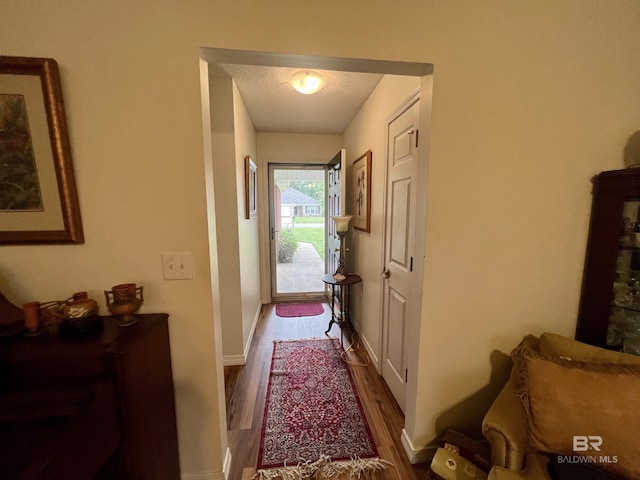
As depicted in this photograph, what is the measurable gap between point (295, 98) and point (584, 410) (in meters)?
2.76

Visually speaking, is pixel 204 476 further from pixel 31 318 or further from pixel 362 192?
pixel 362 192

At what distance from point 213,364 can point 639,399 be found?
5.57 feet

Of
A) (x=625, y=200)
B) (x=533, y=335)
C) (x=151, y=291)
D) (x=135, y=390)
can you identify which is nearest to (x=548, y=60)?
(x=625, y=200)

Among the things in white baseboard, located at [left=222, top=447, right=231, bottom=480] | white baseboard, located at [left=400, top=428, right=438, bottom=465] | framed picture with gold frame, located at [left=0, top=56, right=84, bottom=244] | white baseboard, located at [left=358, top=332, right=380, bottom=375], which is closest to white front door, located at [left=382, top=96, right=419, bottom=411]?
white baseboard, located at [left=358, top=332, right=380, bottom=375]

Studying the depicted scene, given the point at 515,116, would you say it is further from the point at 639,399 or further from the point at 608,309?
the point at 639,399

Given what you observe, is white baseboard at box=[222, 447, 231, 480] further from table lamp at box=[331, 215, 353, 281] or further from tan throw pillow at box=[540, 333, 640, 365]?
tan throw pillow at box=[540, 333, 640, 365]

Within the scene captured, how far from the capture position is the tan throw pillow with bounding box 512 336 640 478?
2.93ft

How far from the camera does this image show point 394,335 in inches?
74.2

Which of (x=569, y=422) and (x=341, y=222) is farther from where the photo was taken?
(x=341, y=222)

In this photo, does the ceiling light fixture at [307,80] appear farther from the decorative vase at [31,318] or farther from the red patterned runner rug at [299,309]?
the red patterned runner rug at [299,309]

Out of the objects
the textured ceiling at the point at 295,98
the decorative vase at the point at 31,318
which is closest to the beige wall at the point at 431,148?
the decorative vase at the point at 31,318

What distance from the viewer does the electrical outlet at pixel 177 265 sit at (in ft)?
3.71

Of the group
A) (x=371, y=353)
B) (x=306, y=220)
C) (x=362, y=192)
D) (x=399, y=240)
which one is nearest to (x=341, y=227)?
(x=362, y=192)

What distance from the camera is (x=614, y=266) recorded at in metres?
1.26
